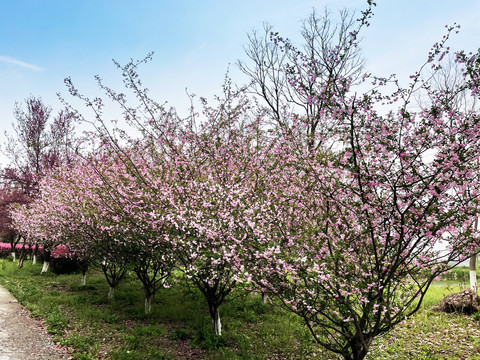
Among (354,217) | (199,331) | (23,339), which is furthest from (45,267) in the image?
(354,217)

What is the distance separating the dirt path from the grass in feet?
0.87

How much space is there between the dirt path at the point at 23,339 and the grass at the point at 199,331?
27cm

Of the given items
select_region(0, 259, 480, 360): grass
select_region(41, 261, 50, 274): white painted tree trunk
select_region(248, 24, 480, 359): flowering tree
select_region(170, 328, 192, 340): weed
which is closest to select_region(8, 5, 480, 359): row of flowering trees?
select_region(248, 24, 480, 359): flowering tree

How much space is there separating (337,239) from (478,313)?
8.80 meters

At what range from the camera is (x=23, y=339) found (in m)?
7.79

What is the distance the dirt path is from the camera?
6895mm

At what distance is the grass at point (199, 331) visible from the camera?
750 cm

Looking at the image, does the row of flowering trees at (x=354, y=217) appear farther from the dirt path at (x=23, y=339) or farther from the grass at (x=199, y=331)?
the dirt path at (x=23, y=339)

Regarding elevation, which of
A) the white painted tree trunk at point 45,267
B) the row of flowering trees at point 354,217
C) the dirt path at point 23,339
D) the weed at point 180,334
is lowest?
the dirt path at point 23,339

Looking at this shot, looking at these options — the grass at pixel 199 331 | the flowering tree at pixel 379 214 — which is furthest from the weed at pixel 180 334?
the flowering tree at pixel 379 214

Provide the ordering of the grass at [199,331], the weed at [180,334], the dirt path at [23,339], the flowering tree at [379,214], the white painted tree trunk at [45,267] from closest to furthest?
the flowering tree at [379,214]
the dirt path at [23,339]
the grass at [199,331]
the weed at [180,334]
the white painted tree trunk at [45,267]

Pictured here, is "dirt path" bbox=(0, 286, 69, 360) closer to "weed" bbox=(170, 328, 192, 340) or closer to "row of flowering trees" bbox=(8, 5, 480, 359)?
"weed" bbox=(170, 328, 192, 340)

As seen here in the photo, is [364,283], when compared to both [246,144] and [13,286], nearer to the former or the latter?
[246,144]

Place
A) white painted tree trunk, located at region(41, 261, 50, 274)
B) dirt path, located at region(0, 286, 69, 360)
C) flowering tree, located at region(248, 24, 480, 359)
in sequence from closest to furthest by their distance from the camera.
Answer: flowering tree, located at region(248, 24, 480, 359)
dirt path, located at region(0, 286, 69, 360)
white painted tree trunk, located at region(41, 261, 50, 274)
